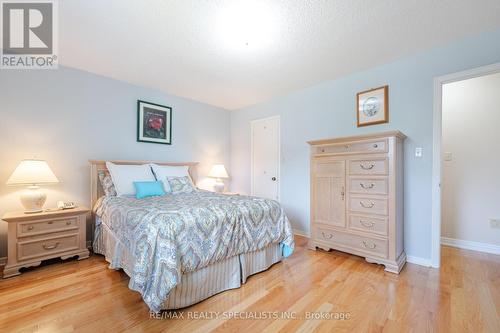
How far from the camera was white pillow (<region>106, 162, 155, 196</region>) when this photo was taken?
269 cm

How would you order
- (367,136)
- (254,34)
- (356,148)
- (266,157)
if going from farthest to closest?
(266,157) < (356,148) < (367,136) < (254,34)

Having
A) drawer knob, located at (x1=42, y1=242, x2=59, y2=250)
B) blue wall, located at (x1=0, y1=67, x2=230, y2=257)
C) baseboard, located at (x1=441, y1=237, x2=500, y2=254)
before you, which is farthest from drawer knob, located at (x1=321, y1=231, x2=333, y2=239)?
drawer knob, located at (x1=42, y1=242, x2=59, y2=250)

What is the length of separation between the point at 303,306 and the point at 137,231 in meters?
1.36

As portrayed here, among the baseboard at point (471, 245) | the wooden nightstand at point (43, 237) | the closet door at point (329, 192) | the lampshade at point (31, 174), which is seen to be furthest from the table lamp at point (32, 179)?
the baseboard at point (471, 245)

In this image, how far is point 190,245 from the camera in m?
1.61

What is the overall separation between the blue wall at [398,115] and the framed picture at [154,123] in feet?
5.93

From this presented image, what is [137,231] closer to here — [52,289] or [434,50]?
[52,289]

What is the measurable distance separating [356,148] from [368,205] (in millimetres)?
637

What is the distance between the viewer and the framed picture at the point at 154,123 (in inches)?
132

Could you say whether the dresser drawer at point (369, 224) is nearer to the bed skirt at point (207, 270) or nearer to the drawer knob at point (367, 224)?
the drawer knob at point (367, 224)

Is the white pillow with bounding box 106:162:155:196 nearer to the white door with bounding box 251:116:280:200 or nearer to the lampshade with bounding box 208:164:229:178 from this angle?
the lampshade with bounding box 208:164:229:178

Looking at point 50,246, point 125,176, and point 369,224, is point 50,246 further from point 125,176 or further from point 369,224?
point 369,224

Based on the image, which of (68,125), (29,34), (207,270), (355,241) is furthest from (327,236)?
(29,34)

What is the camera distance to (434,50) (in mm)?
2316
